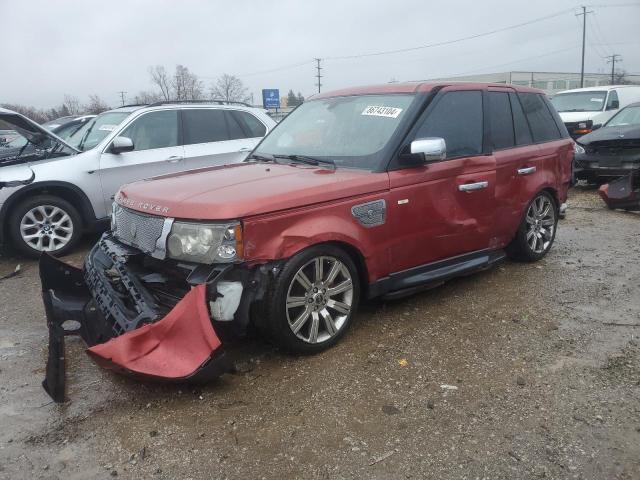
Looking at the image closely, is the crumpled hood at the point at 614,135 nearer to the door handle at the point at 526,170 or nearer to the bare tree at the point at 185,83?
the door handle at the point at 526,170

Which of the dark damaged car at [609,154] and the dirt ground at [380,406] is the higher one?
the dark damaged car at [609,154]

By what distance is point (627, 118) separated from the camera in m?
10.7

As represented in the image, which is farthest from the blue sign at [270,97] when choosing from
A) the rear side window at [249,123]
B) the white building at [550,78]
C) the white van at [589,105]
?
the white building at [550,78]

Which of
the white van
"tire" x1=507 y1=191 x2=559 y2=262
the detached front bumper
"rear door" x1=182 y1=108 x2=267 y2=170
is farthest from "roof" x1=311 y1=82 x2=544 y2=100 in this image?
the white van

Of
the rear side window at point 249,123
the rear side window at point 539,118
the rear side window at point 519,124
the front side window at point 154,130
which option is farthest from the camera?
the rear side window at point 249,123

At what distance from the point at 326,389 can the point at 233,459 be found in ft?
2.60

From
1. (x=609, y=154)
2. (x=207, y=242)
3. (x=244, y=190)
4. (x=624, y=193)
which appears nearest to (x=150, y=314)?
A: (x=207, y=242)

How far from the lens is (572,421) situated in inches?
113

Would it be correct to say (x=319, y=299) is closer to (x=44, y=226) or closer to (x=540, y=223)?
(x=540, y=223)

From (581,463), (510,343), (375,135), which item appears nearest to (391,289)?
(510,343)

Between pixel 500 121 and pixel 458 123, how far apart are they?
67 centimetres

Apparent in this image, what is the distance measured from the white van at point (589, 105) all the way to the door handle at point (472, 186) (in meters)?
10.4

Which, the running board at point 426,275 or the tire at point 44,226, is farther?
the tire at point 44,226

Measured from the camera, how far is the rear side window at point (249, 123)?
25.2ft
